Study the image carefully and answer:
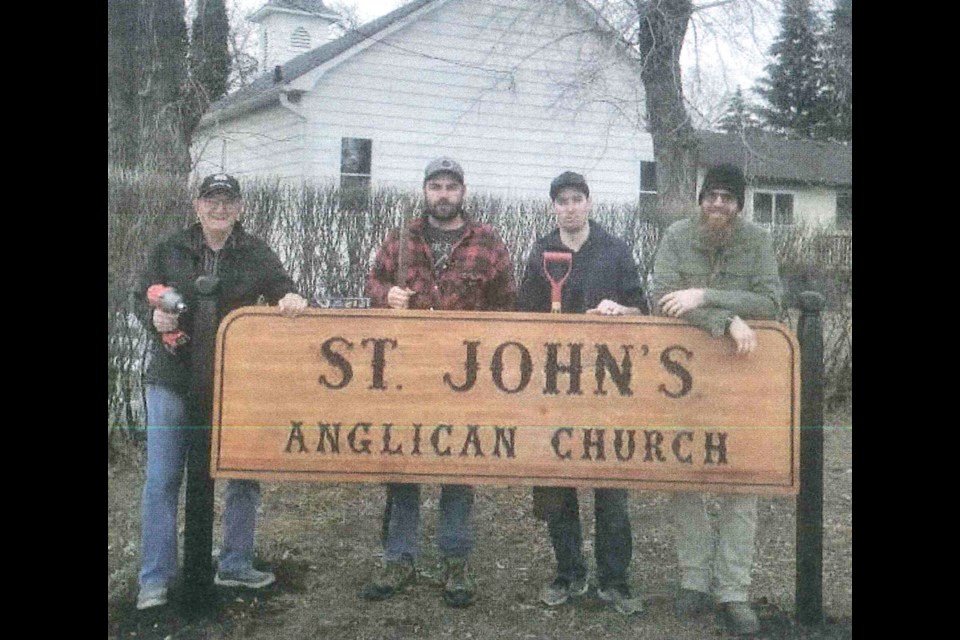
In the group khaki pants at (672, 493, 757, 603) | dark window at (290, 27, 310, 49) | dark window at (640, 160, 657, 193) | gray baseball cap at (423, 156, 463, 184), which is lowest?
khaki pants at (672, 493, 757, 603)

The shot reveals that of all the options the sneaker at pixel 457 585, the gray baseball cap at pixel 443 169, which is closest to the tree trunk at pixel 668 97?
the gray baseball cap at pixel 443 169

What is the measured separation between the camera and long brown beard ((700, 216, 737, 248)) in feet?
10.6

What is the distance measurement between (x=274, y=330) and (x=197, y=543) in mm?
831

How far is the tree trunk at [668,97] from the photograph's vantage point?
19.8 ft

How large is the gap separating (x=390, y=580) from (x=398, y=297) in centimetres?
112

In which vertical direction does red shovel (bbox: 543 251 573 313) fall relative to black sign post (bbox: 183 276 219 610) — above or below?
above

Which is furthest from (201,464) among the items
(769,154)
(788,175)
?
(769,154)

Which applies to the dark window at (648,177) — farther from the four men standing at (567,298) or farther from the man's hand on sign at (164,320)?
the man's hand on sign at (164,320)

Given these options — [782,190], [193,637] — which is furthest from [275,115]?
[193,637]

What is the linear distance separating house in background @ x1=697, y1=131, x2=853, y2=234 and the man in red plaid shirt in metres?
2.08

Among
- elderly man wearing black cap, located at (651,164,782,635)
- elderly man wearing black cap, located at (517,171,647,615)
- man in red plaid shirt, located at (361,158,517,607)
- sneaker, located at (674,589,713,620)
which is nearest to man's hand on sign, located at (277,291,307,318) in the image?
man in red plaid shirt, located at (361,158,517,607)

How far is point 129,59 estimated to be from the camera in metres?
4.95

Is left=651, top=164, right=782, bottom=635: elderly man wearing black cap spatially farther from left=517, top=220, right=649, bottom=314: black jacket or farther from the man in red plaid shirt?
the man in red plaid shirt
